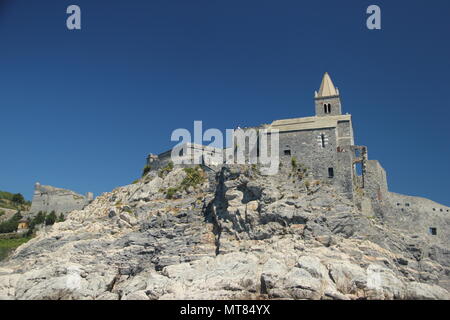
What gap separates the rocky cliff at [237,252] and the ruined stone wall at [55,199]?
24.8 meters

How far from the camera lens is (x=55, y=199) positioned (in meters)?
72.9

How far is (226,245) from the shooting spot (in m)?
38.9

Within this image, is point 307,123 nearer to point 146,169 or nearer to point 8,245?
point 146,169

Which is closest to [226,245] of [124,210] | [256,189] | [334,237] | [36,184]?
[256,189]

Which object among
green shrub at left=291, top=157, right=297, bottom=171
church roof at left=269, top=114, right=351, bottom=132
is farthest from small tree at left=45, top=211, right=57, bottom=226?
green shrub at left=291, top=157, right=297, bottom=171

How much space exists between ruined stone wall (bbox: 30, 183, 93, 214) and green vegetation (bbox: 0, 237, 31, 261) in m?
7.39

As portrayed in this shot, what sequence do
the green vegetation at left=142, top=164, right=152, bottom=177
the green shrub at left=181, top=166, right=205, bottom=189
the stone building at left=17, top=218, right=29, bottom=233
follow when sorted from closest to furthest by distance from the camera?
the green shrub at left=181, top=166, right=205, bottom=189
the green vegetation at left=142, top=164, right=152, bottom=177
the stone building at left=17, top=218, right=29, bottom=233

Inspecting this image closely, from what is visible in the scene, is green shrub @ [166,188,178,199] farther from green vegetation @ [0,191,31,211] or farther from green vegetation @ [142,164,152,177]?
green vegetation @ [0,191,31,211]

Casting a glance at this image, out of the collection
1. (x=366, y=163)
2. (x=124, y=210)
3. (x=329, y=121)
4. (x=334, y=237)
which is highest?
(x=329, y=121)

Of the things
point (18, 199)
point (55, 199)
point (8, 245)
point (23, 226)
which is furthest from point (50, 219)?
point (18, 199)

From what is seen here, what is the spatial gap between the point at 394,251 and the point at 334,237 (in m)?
5.67

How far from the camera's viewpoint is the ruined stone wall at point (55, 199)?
71062mm

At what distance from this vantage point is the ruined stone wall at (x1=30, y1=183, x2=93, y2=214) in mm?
Result: 71062
